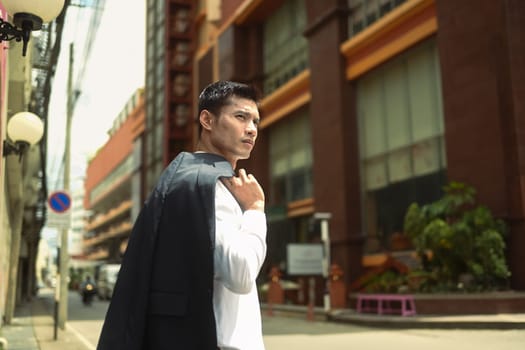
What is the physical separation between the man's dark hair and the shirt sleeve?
299 mm

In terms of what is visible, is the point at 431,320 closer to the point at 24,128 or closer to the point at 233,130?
the point at 24,128

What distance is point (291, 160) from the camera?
99.5 feet

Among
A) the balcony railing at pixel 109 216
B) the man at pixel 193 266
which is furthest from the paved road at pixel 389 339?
the balcony railing at pixel 109 216

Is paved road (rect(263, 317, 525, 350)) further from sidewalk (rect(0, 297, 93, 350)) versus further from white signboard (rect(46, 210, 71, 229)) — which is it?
white signboard (rect(46, 210, 71, 229))

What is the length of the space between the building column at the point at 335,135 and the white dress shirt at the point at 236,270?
68.3 ft

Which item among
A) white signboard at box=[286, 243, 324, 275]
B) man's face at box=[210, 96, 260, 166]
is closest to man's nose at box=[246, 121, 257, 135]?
man's face at box=[210, 96, 260, 166]

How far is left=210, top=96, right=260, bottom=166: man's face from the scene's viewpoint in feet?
6.57

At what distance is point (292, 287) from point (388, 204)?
19.0ft

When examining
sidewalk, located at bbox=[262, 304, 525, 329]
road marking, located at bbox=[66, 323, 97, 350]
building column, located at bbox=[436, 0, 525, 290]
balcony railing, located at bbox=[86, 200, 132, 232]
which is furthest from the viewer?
balcony railing, located at bbox=[86, 200, 132, 232]

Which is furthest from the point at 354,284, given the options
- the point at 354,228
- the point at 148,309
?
the point at 148,309

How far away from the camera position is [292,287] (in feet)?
84.3

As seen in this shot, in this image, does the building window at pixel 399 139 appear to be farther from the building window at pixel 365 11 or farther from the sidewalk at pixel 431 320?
the sidewalk at pixel 431 320

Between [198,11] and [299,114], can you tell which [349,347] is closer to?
[299,114]

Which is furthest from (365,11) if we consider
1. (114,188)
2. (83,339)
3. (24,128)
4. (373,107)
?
(114,188)
